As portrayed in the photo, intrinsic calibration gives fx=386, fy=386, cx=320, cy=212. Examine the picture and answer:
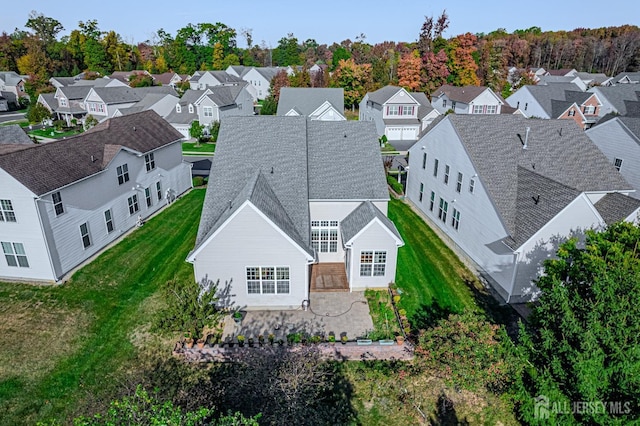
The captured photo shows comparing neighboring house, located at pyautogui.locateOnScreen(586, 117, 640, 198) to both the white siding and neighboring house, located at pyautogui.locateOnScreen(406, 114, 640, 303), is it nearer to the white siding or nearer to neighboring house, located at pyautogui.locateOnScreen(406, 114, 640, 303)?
neighboring house, located at pyautogui.locateOnScreen(406, 114, 640, 303)

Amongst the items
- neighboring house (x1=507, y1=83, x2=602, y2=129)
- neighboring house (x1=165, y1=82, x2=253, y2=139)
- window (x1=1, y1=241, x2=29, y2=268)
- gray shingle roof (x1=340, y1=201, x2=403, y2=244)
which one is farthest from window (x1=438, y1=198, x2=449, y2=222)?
neighboring house (x1=165, y1=82, x2=253, y2=139)

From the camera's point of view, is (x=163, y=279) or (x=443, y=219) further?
(x=443, y=219)

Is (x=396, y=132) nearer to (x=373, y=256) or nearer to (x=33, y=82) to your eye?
(x=373, y=256)

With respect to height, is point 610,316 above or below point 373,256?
above

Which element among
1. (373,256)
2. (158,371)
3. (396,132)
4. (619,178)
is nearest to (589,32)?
(396,132)

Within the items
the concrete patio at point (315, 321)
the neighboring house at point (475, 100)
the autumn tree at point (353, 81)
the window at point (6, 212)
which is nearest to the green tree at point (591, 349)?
the concrete patio at point (315, 321)

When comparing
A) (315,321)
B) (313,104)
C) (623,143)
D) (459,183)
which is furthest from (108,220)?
(313,104)

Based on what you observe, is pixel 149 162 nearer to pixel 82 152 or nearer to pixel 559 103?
pixel 82 152
